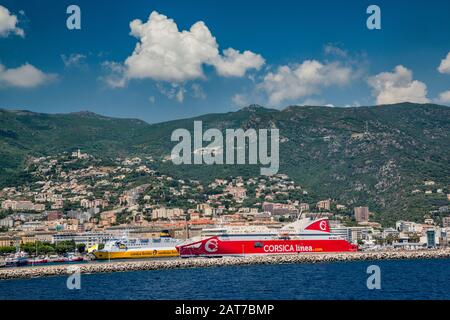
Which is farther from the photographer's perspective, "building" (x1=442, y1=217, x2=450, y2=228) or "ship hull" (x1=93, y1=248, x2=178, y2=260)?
"building" (x1=442, y1=217, x2=450, y2=228)

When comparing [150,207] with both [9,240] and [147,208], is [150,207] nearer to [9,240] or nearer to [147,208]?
[147,208]

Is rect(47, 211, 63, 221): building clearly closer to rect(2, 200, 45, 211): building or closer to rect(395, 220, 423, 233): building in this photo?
rect(2, 200, 45, 211): building

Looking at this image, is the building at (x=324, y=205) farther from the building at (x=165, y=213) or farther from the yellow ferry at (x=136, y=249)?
the yellow ferry at (x=136, y=249)

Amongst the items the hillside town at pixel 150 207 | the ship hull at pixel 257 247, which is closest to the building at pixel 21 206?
the hillside town at pixel 150 207

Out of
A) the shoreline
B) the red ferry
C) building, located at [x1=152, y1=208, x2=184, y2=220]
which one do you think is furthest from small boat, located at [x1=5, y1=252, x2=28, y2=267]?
building, located at [x1=152, y1=208, x2=184, y2=220]

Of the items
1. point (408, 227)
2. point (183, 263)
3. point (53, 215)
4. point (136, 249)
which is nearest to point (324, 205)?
point (408, 227)
